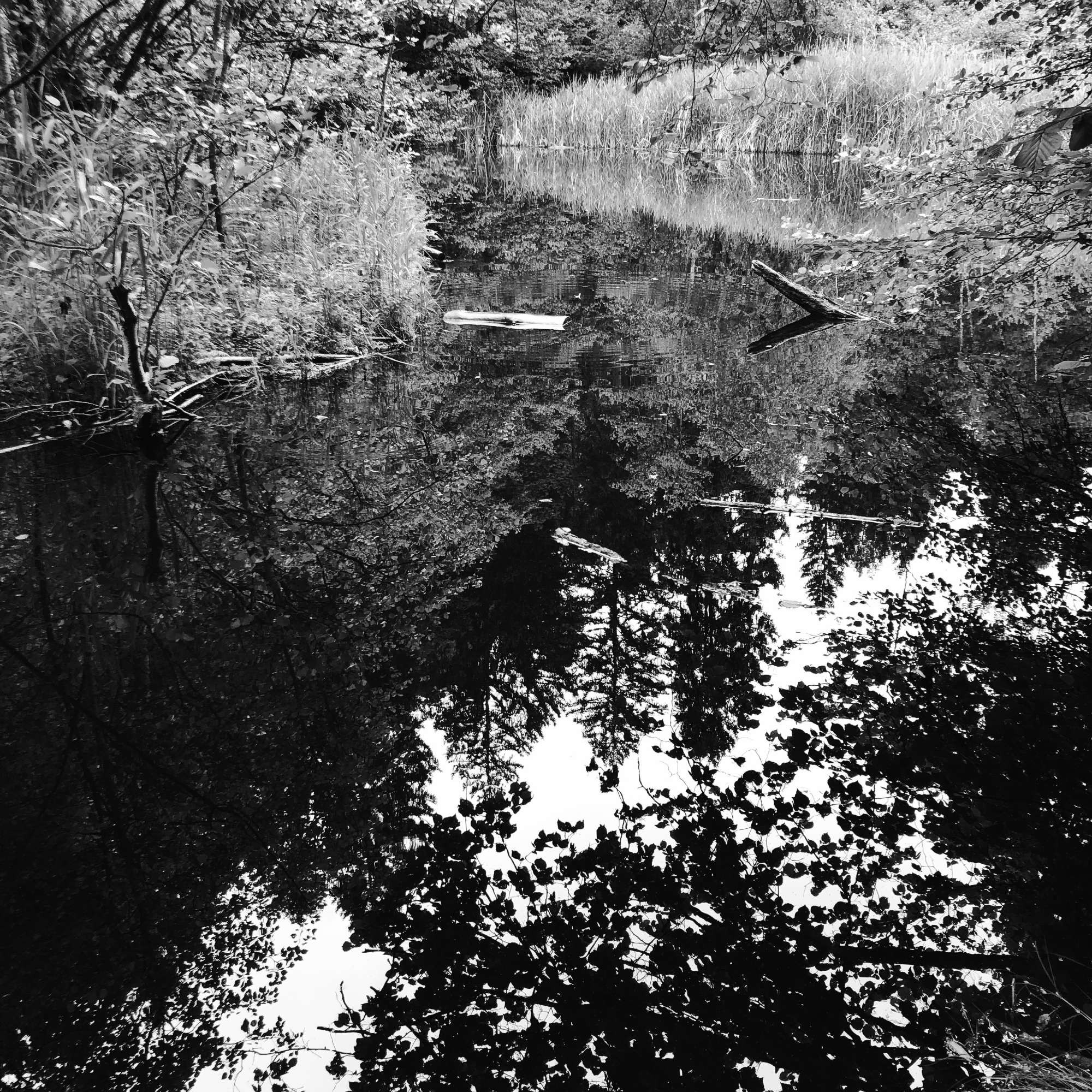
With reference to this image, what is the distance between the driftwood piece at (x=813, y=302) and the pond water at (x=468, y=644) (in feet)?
5.11

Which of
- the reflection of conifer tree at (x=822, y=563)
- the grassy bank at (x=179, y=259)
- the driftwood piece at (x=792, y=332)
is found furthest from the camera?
the driftwood piece at (x=792, y=332)

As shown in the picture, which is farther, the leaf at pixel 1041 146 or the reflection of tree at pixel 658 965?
the leaf at pixel 1041 146

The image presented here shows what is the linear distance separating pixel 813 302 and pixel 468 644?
212 inches

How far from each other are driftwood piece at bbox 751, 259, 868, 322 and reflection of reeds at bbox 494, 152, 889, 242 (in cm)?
298

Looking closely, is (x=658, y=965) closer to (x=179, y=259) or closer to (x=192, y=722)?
(x=192, y=722)

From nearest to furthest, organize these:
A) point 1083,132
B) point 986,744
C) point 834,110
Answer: point 1083,132 → point 986,744 → point 834,110

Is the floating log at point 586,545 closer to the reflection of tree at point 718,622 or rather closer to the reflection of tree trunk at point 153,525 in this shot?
the reflection of tree at point 718,622

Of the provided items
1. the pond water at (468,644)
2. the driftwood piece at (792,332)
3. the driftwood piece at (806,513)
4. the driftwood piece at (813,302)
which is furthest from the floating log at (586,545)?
the driftwood piece at (813,302)

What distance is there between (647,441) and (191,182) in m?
3.06

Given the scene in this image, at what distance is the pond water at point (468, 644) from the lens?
190 cm

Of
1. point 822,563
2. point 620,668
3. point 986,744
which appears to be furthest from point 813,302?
point 986,744

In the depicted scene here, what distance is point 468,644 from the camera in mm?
3006

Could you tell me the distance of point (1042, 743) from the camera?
91.7 inches

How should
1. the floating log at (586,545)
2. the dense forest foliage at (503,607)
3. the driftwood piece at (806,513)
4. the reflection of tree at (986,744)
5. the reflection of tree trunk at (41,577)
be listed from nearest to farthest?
1. the dense forest foliage at (503,607)
2. the reflection of tree at (986,744)
3. the reflection of tree trunk at (41,577)
4. the floating log at (586,545)
5. the driftwood piece at (806,513)
